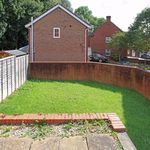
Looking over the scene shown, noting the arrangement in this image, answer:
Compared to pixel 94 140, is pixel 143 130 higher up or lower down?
lower down

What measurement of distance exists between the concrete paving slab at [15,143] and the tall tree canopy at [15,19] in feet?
115

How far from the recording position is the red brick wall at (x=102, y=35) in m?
56.0

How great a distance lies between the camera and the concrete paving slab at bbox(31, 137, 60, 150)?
4.86 metres

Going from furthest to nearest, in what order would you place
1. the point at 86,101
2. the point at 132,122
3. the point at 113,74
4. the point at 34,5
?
1. the point at 34,5
2. the point at 113,74
3. the point at 86,101
4. the point at 132,122

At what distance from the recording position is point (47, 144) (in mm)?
5016

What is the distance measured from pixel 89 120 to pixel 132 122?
3348 mm

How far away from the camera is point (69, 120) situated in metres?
6.03

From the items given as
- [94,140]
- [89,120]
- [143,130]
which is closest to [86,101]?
[143,130]

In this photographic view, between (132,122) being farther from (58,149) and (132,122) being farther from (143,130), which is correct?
(58,149)

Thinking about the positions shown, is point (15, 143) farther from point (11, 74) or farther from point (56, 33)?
point (56, 33)

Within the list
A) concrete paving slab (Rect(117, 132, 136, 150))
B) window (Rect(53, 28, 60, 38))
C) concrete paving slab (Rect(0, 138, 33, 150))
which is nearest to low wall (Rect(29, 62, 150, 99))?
window (Rect(53, 28, 60, 38))

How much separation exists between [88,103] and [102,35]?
45.8 m

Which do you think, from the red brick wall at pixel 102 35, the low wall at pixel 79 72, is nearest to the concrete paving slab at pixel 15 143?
the low wall at pixel 79 72

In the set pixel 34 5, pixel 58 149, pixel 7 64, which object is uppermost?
pixel 34 5
